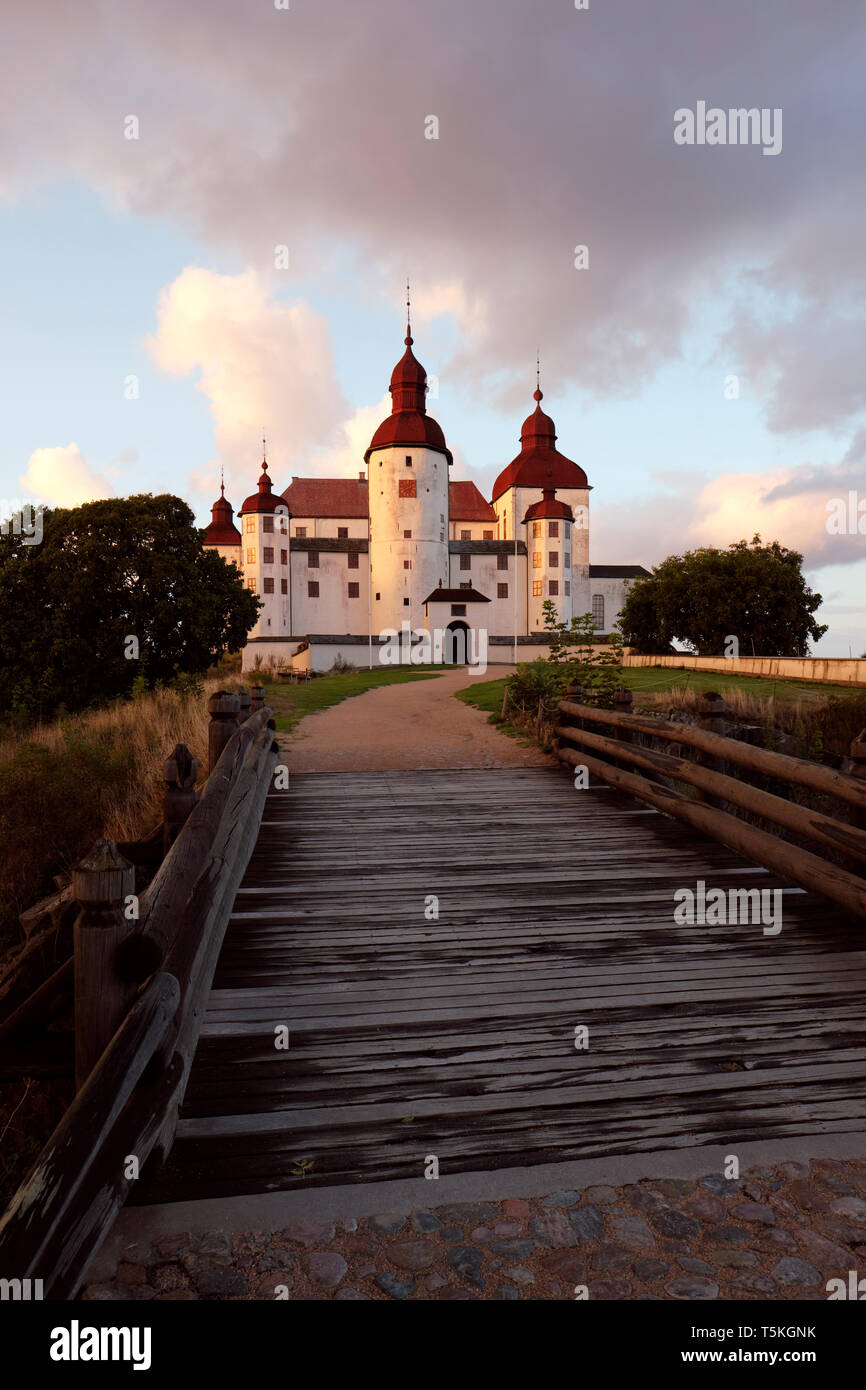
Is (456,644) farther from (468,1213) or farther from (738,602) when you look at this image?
(468,1213)

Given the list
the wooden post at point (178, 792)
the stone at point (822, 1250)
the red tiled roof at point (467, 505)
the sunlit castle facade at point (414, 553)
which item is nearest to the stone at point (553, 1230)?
the stone at point (822, 1250)

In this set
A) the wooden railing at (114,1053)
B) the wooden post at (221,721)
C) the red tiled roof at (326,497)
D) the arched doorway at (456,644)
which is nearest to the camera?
the wooden railing at (114,1053)

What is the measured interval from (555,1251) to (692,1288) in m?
0.38

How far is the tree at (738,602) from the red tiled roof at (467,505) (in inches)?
885

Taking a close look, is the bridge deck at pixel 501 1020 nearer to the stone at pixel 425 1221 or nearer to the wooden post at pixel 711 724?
the stone at pixel 425 1221

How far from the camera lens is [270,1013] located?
3760 mm

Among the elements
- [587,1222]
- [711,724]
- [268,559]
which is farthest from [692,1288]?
[268,559]

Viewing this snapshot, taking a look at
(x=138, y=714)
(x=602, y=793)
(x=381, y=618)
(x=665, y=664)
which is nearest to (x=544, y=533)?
(x=381, y=618)

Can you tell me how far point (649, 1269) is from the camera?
7.45 ft

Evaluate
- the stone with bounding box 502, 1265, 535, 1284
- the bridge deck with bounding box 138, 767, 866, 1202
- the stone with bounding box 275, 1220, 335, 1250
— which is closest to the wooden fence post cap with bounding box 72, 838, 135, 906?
the bridge deck with bounding box 138, 767, 866, 1202

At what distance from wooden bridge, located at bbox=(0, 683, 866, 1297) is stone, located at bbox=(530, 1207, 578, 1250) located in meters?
0.26

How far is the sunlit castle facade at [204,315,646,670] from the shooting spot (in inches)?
1939

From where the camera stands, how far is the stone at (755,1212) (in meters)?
2.48

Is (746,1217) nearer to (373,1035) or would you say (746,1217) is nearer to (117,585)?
(373,1035)
